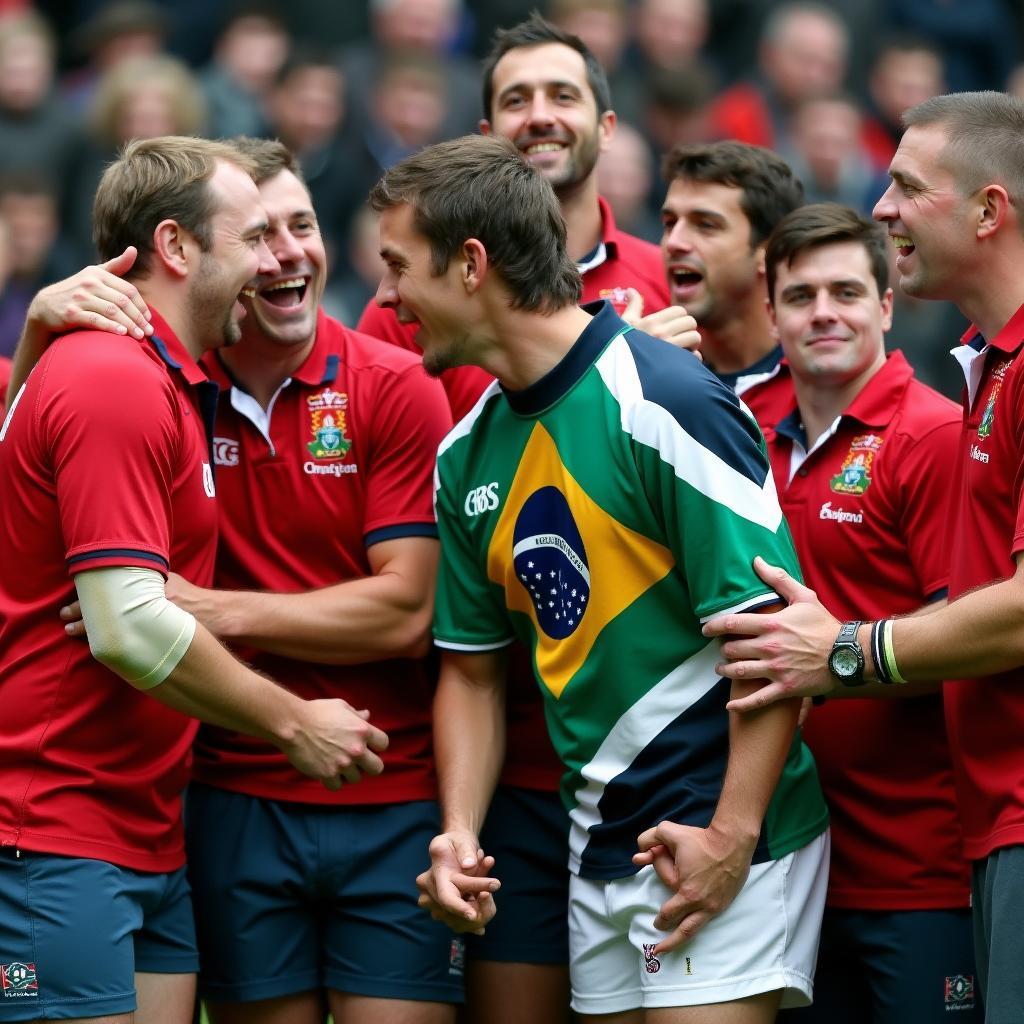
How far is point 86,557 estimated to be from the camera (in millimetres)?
4141

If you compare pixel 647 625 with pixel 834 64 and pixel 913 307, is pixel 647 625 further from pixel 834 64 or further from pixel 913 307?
pixel 834 64

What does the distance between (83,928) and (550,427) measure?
1612 mm

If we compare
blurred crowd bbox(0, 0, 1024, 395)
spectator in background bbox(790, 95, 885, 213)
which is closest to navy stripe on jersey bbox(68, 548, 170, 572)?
blurred crowd bbox(0, 0, 1024, 395)

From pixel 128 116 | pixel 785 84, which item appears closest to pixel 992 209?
pixel 128 116

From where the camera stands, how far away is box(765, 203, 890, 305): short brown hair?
5148mm

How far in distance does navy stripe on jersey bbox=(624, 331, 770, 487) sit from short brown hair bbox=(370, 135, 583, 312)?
1.03ft

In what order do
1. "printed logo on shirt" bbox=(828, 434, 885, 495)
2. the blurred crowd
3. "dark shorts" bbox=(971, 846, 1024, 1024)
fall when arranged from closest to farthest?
"dark shorts" bbox=(971, 846, 1024, 1024)
"printed logo on shirt" bbox=(828, 434, 885, 495)
the blurred crowd

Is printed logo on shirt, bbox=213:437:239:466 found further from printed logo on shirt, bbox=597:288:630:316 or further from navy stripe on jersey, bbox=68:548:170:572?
printed logo on shirt, bbox=597:288:630:316

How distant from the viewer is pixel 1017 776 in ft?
13.2

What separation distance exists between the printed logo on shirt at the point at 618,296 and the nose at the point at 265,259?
3.78 feet

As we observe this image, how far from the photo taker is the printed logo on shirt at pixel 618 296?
5.58 metres

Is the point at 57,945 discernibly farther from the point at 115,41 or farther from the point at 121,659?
the point at 115,41

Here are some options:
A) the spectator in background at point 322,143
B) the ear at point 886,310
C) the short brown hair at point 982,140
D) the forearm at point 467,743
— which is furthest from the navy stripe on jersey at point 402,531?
the spectator in background at point 322,143

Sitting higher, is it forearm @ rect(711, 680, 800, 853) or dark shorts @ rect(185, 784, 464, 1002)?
forearm @ rect(711, 680, 800, 853)
